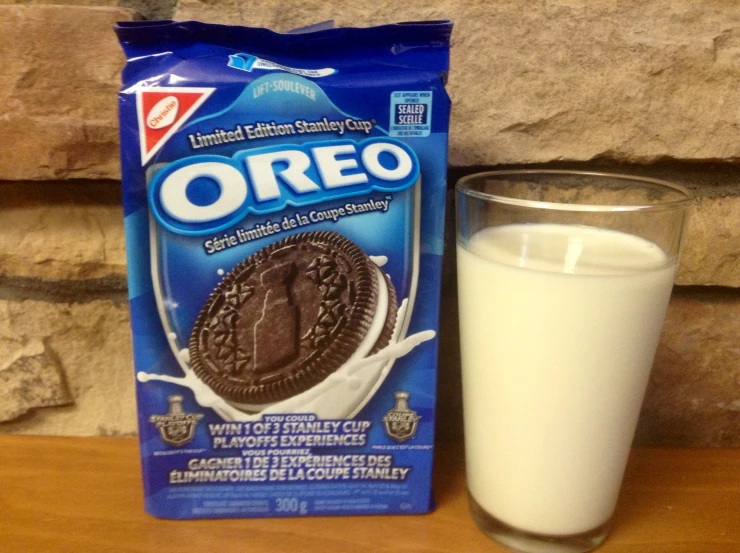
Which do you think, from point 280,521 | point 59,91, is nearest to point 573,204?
point 280,521

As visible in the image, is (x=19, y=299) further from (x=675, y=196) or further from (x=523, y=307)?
(x=675, y=196)

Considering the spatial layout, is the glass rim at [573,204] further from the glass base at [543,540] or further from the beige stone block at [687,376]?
the glass base at [543,540]

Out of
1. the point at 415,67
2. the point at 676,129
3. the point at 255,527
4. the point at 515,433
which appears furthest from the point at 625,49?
the point at 255,527

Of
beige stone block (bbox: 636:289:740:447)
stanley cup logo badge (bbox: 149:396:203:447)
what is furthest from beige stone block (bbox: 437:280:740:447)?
stanley cup logo badge (bbox: 149:396:203:447)

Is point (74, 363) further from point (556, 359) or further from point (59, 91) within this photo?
point (556, 359)

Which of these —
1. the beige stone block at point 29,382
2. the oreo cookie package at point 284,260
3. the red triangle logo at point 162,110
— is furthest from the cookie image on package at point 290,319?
the beige stone block at point 29,382

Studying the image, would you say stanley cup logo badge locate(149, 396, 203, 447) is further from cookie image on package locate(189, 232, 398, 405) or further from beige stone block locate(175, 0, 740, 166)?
beige stone block locate(175, 0, 740, 166)

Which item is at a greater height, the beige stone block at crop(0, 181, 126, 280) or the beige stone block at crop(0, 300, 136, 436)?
the beige stone block at crop(0, 181, 126, 280)
